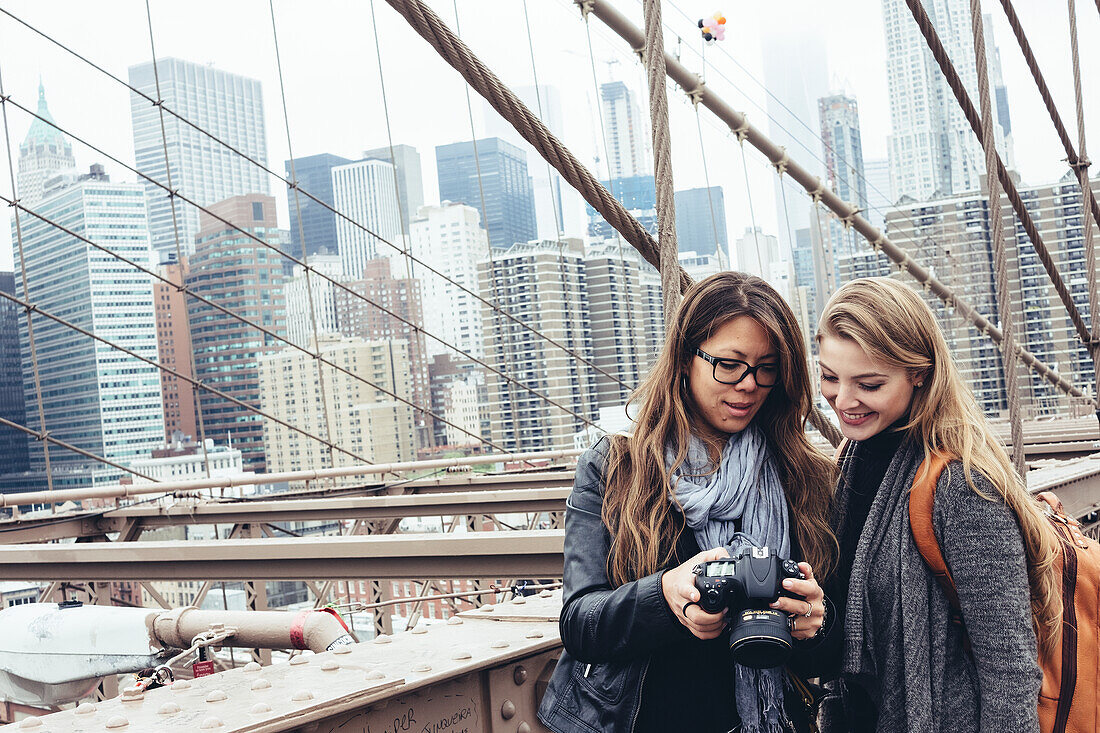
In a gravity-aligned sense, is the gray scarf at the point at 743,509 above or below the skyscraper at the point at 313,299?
below

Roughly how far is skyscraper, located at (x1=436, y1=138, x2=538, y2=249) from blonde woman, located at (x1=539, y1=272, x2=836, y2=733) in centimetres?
1064

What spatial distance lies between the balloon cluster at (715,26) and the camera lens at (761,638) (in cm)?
802

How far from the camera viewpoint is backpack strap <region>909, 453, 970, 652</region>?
47.6 inches

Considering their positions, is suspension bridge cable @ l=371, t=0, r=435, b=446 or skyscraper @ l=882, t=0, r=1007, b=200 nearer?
suspension bridge cable @ l=371, t=0, r=435, b=446

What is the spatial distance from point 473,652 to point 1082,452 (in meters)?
5.98

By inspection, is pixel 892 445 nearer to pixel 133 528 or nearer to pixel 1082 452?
pixel 133 528

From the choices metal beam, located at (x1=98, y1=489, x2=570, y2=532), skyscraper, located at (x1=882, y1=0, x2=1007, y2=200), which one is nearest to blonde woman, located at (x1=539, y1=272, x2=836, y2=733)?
metal beam, located at (x1=98, y1=489, x2=570, y2=532)

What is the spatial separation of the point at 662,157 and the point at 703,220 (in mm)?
10770

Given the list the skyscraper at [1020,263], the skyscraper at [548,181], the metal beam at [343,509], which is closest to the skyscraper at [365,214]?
the skyscraper at [548,181]

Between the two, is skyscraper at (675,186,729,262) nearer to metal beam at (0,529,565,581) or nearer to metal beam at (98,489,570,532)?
metal beam at (98,489,570,532)

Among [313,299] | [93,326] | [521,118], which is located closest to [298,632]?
[521,118]

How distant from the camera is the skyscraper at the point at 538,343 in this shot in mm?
10938

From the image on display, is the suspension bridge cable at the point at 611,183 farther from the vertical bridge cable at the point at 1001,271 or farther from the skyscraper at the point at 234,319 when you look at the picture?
the vertical bridge cable at the point at 1001,271

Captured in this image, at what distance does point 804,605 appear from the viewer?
3.79 ft
